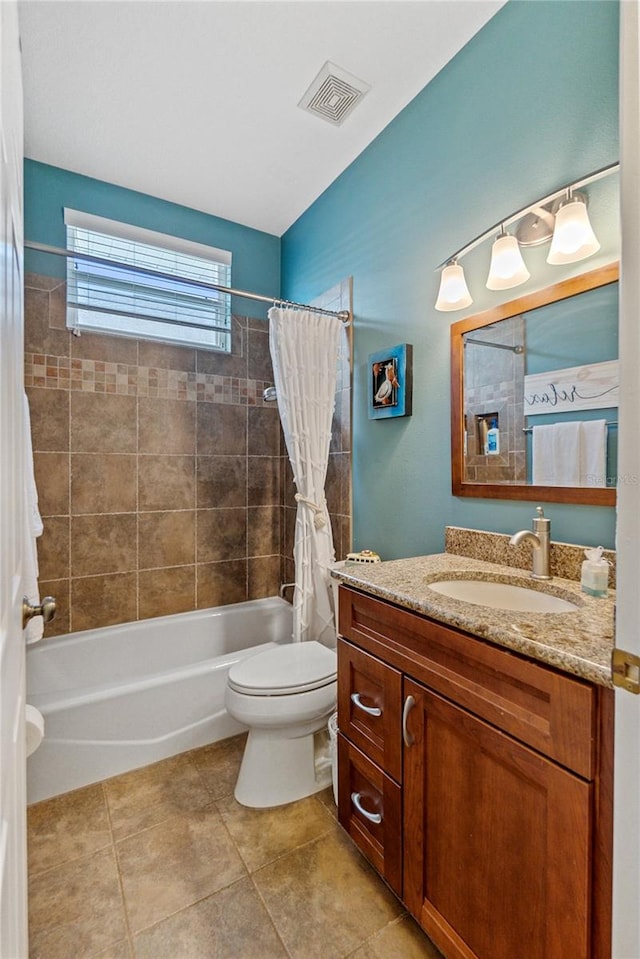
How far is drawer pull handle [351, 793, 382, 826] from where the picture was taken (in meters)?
1.18

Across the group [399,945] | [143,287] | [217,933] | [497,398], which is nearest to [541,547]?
[497,398]

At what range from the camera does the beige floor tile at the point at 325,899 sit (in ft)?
3.66

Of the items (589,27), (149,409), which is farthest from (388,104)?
(149,409)

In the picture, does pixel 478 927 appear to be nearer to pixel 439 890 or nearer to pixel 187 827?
pixel 439 890

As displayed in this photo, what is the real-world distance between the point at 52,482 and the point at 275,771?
170cm

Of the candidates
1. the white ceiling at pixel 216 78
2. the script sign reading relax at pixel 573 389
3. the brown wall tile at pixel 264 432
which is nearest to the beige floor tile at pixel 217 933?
the script sign reading relax at pixel 573 389

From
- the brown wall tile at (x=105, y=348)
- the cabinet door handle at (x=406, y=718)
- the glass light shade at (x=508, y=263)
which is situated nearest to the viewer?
the cabinet door handle at (x=406, y=718)

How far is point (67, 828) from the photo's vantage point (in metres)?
1.48

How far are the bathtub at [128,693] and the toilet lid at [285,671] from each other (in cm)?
34

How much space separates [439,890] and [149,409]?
2300 millimetres

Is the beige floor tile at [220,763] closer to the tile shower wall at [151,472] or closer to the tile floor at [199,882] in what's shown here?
the tile floor at [199,882]

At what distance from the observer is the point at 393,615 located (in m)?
1.11

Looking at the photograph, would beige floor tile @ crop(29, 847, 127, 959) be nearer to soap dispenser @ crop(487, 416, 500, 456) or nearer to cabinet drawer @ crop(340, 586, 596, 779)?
cabinet drawer @ crop(340, 586, 596, 779)

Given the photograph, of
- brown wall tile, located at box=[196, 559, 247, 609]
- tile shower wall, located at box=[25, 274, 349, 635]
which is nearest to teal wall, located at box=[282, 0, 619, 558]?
tile shower wall, located at box=[25, 274, 349, 635]
